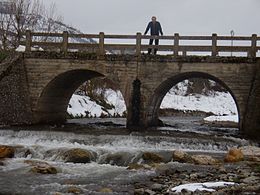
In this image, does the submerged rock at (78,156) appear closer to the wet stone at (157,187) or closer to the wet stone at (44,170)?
the wet stone at (44,170)

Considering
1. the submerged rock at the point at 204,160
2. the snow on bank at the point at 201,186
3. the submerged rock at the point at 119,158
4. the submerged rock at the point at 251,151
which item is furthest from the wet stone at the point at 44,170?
the submerged rock at the point at 251,151

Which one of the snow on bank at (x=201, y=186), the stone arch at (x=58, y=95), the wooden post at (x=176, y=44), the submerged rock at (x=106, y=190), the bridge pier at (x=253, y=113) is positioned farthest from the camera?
the stone arch at (x=58, y=95)

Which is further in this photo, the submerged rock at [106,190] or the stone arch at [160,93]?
the stone arch at [160,93]

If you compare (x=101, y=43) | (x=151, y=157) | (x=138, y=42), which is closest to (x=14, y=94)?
(x=101, y=43)

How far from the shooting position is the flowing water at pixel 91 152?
12.0 metres

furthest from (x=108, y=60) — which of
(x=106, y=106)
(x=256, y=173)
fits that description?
(x=106, y=106)

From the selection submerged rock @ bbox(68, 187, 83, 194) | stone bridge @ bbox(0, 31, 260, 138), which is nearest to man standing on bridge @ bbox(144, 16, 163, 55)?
stone bridge @ bbox(0, 31, 260, 138)

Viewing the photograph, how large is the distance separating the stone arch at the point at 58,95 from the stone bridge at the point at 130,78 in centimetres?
6

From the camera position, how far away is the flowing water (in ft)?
39.4

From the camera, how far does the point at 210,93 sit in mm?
66688

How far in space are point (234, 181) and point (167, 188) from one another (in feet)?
6.24

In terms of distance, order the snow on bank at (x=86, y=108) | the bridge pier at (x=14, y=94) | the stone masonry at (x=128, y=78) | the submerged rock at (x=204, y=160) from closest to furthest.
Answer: the submerged rock at (x=204, y=160), the stone masonry at (x=128, y=78), the bridge pier at (x=14, y=94), the snow on bank at (x=86, y=108)

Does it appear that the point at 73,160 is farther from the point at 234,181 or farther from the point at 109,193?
the point at 234,181

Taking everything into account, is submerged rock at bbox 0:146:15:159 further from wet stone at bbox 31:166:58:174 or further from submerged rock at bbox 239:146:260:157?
submerged rock at bbox 239:146:260:157
